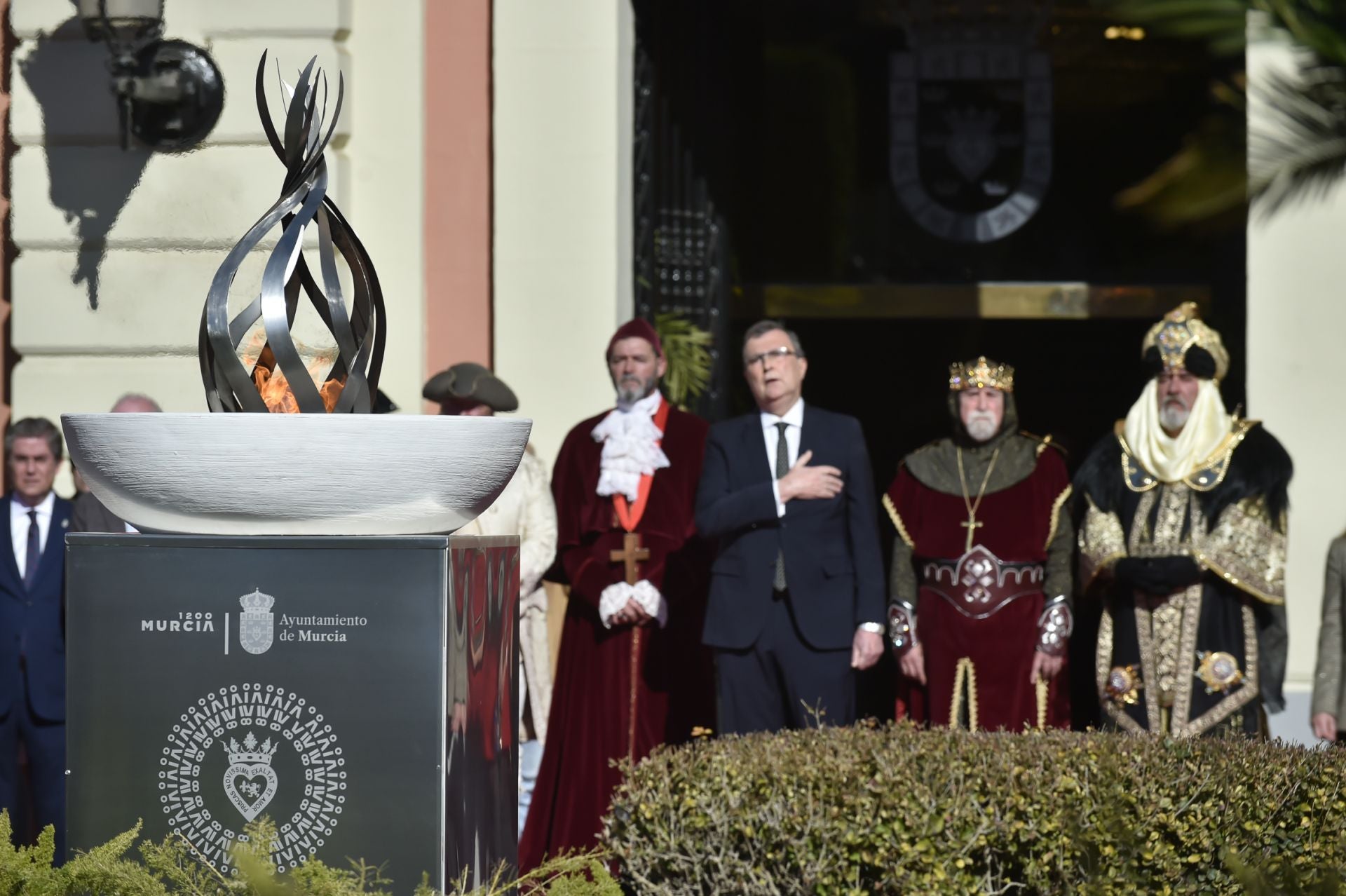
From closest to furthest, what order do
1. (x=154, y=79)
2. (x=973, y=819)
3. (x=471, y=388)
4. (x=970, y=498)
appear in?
(x=973, y=819) → (x=970, y=498) → (x=471, y=388) → (x=154, y=79)

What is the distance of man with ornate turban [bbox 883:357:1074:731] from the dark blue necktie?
9.04ft

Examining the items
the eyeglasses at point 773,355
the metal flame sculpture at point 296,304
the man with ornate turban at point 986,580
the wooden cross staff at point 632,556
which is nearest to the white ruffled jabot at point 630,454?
the wooden cross staff at point 632,556

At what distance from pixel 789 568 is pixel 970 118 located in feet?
12.7

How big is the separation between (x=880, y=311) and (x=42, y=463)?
4439 millimetres

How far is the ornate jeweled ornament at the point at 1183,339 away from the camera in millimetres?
6184

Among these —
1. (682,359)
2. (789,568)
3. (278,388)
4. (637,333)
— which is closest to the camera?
(278,388)

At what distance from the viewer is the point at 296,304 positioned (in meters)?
3.41

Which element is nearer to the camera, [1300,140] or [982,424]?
[1300,140]

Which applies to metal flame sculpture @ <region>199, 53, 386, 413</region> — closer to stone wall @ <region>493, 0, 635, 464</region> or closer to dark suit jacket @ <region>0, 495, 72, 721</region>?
dark suit jacket @ <region>0, 495, 72, 721</region>

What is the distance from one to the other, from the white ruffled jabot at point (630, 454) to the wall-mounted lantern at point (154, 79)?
6.34 feet

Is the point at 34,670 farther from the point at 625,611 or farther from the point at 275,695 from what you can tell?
the point at 275,695

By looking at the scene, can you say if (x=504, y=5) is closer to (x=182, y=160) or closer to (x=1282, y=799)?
(x=182, y=160)

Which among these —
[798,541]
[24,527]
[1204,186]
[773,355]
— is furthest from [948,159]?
[1204,186]

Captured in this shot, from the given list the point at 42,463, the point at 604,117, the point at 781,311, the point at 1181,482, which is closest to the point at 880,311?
the point at 781,311
